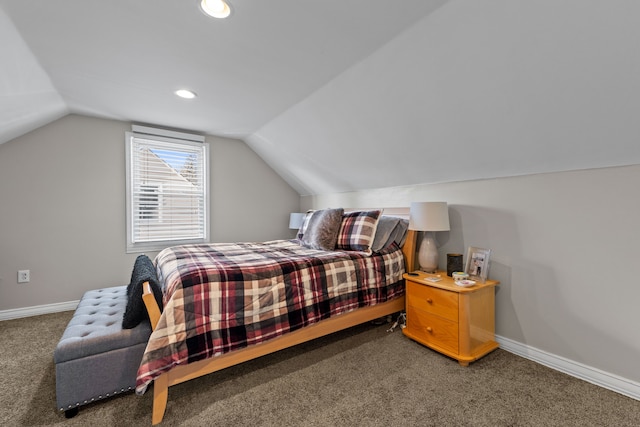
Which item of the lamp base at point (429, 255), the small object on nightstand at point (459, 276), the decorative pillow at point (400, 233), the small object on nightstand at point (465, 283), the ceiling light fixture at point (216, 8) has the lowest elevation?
the small object on nightstand at point (465, 283)

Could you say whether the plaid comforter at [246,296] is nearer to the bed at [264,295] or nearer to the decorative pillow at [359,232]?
the bed at [264,295]

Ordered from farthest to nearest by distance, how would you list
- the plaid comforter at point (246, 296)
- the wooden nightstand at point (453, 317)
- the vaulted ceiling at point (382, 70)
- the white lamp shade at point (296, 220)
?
the white lamp shade at point (296, 220), the wooden nightstand at point (453, 317), the plaid comforter at point (246, 296), the vaulted ceiling at point (382, 70)

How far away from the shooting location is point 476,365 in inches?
74.9

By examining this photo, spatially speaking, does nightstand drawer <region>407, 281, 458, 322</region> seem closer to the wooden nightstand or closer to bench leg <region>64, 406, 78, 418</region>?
the wooden nightstand

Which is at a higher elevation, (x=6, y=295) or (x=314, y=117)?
(x=314, y=117)

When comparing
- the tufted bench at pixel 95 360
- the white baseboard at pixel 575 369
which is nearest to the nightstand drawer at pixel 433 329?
the white baseboard at pixel 575 369

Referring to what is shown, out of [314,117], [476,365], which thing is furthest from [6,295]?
[476,365]

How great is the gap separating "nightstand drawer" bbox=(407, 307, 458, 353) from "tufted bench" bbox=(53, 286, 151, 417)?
1.87m

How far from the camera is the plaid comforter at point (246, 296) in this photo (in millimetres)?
1470

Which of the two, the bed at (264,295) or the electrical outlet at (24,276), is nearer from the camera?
the bed at (264,295)

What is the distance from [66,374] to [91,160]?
8.05 feet

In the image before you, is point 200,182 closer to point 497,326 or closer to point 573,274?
point 497,326

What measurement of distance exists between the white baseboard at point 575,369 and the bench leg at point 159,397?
232 centimetres

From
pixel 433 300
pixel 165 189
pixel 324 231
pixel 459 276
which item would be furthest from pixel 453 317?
pixel 165 189
